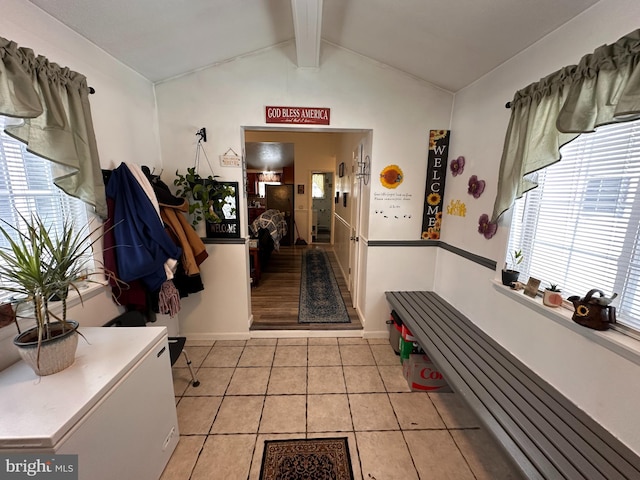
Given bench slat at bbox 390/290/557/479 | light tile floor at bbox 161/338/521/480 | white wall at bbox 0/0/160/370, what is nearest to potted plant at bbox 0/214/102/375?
white wall at bbox 0/0/160/370

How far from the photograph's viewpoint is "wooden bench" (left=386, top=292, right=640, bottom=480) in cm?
97

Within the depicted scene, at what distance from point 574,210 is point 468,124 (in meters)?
1.15

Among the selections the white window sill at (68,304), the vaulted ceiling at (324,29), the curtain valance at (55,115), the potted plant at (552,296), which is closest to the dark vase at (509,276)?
the potted plant at (552,296)

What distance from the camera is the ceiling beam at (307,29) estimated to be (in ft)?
4.94

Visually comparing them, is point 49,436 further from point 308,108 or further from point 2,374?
point 308,108

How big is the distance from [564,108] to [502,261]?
3.11ft

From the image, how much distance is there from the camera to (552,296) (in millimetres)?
1361

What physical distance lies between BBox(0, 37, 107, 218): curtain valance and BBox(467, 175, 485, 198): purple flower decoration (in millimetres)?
2595

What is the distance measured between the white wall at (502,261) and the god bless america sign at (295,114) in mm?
1238

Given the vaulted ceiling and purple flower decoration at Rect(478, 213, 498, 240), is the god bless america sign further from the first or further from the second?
purple flower decoration at Rect(478, 213, 498, 240)

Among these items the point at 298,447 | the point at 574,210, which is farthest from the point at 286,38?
the point at 298,447

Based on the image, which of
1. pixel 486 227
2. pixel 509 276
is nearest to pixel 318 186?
pixel 486 227

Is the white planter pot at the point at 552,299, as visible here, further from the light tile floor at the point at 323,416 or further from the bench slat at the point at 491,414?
the light tile floor at the point at 323,416

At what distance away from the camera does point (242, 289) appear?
259cm
